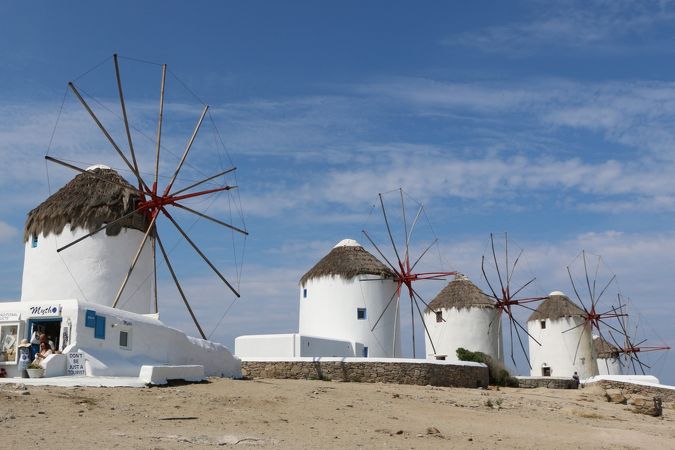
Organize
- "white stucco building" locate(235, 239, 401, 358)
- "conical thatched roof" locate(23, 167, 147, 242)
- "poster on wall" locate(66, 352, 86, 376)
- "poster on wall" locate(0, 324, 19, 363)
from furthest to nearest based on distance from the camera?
"white stucco building" locate(235, 239, 401, 358)
"conical thatched roof" locate(23, 167, 147, 242)
"poster on wall" locate(0, 324, 19, 363)
"poster on wall" locate(66, 352, 86, 376)

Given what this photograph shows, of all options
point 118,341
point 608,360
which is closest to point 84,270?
point 118,341

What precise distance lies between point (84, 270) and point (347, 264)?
1213cm

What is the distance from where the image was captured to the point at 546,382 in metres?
31.6

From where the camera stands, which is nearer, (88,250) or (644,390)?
(88,250)

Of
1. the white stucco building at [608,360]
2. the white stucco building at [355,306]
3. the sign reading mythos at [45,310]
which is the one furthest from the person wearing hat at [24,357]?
the white stucco building at [608,360]

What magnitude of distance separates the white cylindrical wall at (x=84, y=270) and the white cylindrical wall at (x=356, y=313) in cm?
1009

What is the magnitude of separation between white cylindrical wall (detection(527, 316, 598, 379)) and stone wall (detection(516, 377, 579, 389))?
32.4 feet

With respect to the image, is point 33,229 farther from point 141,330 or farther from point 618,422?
point 618,422

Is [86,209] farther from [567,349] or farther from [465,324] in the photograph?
[567,349]

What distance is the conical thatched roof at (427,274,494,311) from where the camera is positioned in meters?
37.1

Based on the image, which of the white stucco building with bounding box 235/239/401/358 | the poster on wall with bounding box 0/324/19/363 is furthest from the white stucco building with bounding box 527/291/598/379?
the poster on wall with bounding box 0/324/19/363

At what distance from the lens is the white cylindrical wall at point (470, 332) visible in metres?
36.3

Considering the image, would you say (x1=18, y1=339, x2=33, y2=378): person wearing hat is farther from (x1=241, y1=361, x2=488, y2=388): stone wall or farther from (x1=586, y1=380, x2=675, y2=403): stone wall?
(x1=586, y1=380, x2=675, y2=403): stone wall

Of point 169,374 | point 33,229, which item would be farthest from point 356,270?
point 169,374
